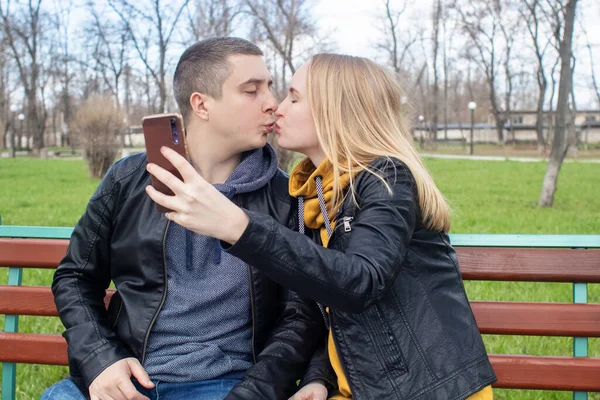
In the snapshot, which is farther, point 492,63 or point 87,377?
point 492,63

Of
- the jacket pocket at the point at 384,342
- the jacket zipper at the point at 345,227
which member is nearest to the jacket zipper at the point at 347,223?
the jacket zipper at the point at 345,227

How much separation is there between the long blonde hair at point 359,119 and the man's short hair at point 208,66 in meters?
0.42

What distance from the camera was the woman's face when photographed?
2.11 meters

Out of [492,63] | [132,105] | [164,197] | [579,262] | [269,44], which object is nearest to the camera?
[164,197]

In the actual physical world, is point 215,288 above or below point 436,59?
below

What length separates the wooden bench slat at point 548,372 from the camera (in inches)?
94.1

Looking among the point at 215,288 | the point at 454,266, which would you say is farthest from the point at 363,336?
the point at 215,288

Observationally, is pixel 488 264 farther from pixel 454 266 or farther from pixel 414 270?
pixel 414 270

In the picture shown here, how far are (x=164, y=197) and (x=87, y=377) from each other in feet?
2.68

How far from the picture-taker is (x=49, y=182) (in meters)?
18.5

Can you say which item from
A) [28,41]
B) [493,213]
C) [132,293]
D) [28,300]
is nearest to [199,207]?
[132,293]

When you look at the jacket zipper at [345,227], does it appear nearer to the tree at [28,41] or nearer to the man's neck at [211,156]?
the man's neck at [211,156]

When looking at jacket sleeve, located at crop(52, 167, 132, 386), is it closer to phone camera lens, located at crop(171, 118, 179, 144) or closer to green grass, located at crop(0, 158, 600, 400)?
phone camera lens, located at crop(171, 118, 179, 144)

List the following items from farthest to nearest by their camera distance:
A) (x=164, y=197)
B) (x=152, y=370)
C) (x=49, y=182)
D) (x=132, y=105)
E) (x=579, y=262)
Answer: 1. (x=132, y=105)
2. (x=49, y=182)
3. (x=579, y=262)
4. (x=152, y=370)
5. (x=164, y=197)
